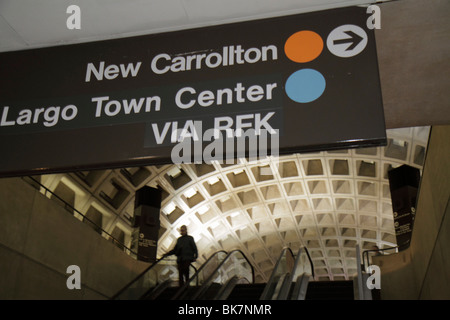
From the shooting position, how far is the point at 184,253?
11930 millimetres

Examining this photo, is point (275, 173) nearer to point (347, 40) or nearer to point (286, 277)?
point (286, 277)

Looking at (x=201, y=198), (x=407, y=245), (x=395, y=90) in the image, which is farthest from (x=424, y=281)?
(x=201, y=198)

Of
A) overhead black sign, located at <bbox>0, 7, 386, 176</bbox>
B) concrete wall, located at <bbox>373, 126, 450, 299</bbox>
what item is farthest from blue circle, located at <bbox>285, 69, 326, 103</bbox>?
concrete wall, located at <bbox>373, 126, 450, 299</bbox>

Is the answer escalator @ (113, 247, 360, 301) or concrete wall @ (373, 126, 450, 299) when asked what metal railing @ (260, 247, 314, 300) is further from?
concrete wall @ (373, 126, 450, 299)

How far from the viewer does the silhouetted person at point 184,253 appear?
11.9 metres

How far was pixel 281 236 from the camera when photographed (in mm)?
Result: 24469

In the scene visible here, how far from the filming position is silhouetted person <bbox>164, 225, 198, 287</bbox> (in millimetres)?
11938

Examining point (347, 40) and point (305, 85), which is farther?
point (347, 40)

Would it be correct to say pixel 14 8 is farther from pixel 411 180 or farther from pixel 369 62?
pixel 411 180

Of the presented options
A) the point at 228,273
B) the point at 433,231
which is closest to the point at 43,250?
the point at 228,273

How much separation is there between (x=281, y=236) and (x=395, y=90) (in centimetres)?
2131

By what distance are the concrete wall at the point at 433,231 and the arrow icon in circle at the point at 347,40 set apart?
174 inches

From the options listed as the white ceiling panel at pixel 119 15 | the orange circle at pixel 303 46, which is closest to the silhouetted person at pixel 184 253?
the white ceiling panel at pixel 119 15

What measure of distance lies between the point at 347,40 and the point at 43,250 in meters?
8.70
